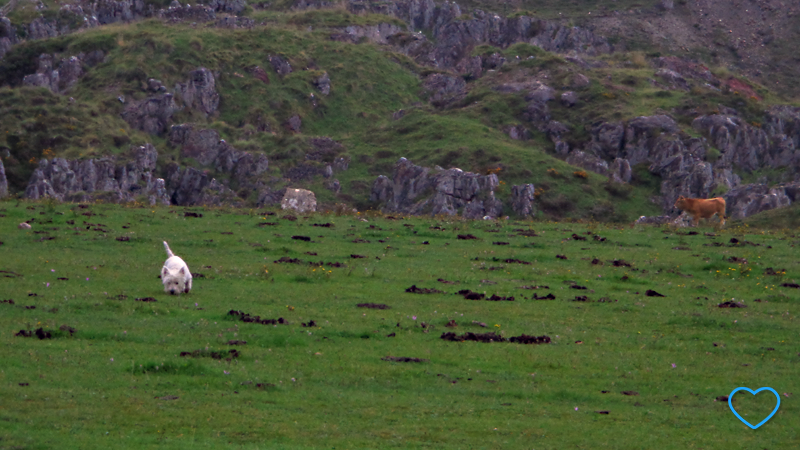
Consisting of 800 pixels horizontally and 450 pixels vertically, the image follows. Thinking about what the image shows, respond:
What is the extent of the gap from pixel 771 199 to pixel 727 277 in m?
36.8

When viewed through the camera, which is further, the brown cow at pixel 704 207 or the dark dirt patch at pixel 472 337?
the brown cow at pixel 704 207

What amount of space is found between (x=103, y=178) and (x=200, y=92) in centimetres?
2168

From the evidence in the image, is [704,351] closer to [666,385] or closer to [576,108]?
[666,385]

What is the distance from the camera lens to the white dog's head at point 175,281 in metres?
18.4

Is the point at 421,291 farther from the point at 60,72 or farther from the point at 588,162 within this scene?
the point at 60,72

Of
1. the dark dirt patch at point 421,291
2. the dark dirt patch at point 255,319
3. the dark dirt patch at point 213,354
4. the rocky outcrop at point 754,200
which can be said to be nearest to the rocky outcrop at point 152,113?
the rocky outcrop at point 754,200

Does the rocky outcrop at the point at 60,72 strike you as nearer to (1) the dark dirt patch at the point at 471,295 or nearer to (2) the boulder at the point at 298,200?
(2) the boulder at the point at 298,200

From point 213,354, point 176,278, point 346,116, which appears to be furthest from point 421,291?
point 346,116

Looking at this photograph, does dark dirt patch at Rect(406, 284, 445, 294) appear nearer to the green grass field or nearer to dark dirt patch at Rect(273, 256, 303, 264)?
the green grass field

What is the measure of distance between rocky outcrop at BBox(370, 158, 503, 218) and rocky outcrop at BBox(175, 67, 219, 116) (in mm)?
26267

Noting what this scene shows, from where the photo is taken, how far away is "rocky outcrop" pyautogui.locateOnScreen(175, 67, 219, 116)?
3388 inches

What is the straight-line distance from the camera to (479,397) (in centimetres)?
1248

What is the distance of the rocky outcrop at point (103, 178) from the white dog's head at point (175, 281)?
157ft

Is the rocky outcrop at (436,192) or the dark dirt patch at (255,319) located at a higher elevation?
the dark dirt patch at (255,319)
